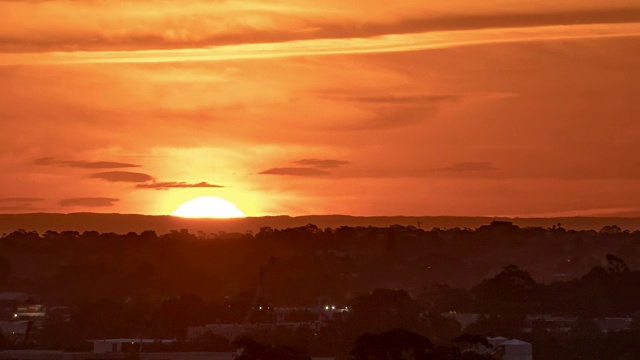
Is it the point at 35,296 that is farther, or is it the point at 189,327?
the point at 35,296

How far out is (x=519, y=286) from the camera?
148 m

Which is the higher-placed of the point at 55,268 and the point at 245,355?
the point at 55,268

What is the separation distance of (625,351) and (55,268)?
335ft

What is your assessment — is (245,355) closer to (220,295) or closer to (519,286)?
(519,286)

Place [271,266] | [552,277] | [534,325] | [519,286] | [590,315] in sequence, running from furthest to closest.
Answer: [552,277], [271,266], [519,286], [590,315], [534,325]

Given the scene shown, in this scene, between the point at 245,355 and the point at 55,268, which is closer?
the point at 245,355

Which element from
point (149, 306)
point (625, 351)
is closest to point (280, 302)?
point (149, 306)

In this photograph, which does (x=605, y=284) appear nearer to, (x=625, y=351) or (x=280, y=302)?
(x=280, y=302)

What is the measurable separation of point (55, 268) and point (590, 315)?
7641cm

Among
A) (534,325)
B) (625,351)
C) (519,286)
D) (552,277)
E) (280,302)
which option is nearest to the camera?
(625,351)

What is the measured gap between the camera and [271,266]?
179m

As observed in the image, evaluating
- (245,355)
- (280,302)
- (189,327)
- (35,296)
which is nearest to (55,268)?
(35,296)

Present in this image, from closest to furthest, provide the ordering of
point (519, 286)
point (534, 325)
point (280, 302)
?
point (534, 325)
point (519, 286)
point (280, 302)

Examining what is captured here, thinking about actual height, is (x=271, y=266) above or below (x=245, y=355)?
above
